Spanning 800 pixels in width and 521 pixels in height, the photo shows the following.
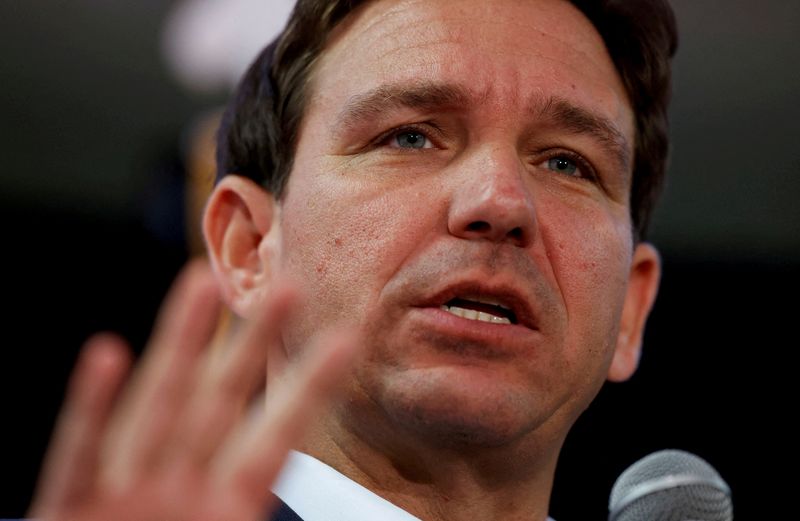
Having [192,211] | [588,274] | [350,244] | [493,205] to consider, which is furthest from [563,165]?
[192,211]

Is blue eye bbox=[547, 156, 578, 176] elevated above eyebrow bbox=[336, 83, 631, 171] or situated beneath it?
situated beneath

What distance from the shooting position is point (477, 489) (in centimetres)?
182

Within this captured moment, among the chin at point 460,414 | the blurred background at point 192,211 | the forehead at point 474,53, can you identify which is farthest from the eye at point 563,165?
the blurred background at point 192,211

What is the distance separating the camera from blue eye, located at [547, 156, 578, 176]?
6.36ft

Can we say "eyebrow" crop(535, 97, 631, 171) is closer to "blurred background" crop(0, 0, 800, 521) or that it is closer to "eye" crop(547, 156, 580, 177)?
"eye" crop(547, 156, 580, 177)

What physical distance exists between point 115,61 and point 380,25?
10.4ft

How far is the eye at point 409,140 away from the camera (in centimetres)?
188

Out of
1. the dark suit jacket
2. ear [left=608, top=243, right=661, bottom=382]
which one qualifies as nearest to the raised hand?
the dark suit jacket

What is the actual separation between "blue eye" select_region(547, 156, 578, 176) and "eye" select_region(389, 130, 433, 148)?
0.23 metres

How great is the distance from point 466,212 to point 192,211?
3.24 meters

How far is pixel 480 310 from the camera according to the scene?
1.68 m

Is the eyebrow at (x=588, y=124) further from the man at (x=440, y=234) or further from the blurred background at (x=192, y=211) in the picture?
the blurred background at (x=192, y=211)

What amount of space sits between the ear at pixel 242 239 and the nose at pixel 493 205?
411 mm

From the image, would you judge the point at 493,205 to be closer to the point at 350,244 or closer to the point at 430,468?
the point at 350,244
